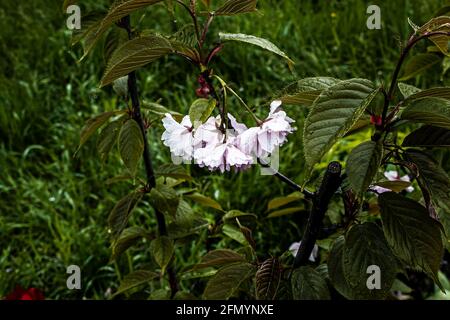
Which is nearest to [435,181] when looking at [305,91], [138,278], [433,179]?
[433,179]

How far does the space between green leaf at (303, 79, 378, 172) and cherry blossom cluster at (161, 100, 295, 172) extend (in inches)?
3.0

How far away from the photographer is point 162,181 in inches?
59.3

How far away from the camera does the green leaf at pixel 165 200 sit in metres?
1.39

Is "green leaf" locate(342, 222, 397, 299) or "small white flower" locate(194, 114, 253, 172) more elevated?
"small white flower" locate(194, 114, 253, 172)

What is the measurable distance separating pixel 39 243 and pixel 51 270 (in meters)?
0.12

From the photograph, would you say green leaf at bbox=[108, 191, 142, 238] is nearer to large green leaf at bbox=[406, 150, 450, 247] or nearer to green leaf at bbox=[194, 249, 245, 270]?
green leaf at bbox=[194, 249, 245, 270]

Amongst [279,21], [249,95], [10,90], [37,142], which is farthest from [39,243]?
[279,21]

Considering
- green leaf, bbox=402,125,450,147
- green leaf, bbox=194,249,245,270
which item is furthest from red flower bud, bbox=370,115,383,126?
green leaf, bbox=194,249,245,270

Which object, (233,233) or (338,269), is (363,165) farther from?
(233,233)

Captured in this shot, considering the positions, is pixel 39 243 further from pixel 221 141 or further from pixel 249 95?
pixel 221 141

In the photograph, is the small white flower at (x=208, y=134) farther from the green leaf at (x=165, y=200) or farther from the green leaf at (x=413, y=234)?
the green leaf at (x=165, y=200)

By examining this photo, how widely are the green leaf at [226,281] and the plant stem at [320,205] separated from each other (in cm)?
10

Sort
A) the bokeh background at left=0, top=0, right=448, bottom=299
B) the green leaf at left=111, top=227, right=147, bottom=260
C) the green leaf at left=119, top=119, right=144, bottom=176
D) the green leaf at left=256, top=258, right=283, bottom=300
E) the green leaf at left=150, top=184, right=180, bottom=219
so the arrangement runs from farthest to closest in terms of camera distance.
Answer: the bokeh background at left=0, top=0, right=448, bottom=299, the green leaf at left=111, top=227, right=147, bottom=260, the green leaf at left=150, top=184, right=180, bottom=219, the green leaf at left=119, top=119, right=144, bottom=176, the green leaf at left=256, top=258, right=283, bottom=300

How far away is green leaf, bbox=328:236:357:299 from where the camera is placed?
1.19 m
